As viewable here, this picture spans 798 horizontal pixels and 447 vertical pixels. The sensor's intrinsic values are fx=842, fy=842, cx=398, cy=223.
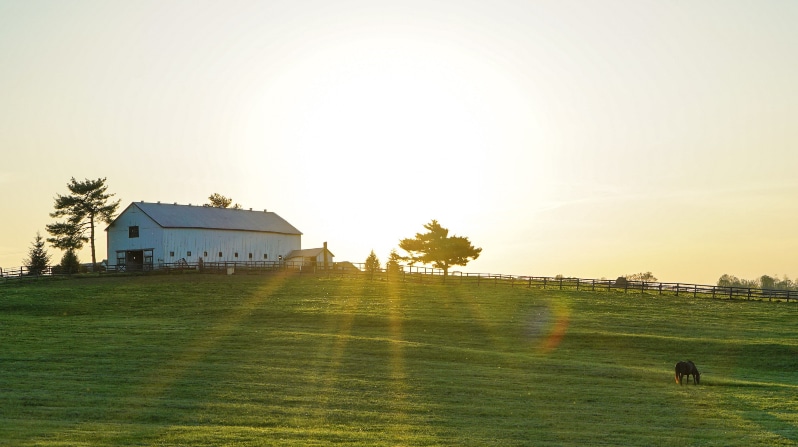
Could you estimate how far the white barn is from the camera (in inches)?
3762

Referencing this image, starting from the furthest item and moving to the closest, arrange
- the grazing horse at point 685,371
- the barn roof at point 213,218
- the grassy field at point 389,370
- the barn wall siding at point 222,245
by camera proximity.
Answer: the barn roof at point 213,218 < the barn wall siding at point 222,245 < the grazing horse at point 685,371 < the grassy field at point 389,370

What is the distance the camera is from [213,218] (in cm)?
10294

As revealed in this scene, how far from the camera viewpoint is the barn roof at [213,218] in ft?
319

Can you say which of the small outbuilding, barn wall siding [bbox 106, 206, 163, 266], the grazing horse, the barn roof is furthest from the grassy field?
the small outbuilding

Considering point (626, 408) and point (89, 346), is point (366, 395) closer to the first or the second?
point (626, 408)

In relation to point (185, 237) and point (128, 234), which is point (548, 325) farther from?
point (128, 234)

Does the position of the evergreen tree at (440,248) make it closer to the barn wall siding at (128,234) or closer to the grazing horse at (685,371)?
the barn wall siding at (128,234)

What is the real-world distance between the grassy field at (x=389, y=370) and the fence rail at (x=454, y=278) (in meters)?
4.37

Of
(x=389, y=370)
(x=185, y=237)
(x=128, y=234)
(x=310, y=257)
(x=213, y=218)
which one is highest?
(x=213, y=218)

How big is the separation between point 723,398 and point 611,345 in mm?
16614

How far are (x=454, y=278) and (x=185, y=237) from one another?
31499mm

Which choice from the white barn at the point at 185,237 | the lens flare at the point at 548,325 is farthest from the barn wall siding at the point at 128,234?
the lens flare at the point at 548,325

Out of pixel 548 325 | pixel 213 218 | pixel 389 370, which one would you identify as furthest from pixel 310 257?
pixel 389 370

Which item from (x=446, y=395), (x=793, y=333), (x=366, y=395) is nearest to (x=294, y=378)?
(x=366, y=395)
